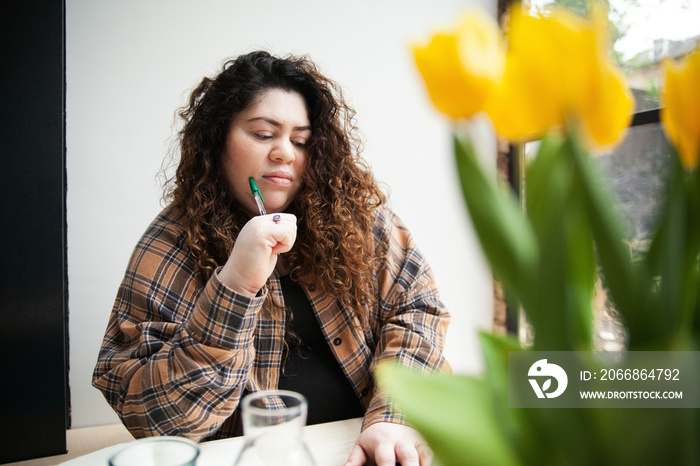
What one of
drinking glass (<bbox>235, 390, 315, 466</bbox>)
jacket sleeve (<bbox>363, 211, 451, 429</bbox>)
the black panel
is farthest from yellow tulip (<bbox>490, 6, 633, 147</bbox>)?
the black panel

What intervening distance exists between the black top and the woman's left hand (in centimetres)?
43

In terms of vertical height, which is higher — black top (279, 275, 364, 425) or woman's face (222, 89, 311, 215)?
woman's face (222, 89, 311, 215)

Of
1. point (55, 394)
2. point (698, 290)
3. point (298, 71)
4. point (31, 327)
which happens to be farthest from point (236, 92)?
point (698, 290)

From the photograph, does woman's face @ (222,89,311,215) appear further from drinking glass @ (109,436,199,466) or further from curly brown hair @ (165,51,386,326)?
drinking glass @ (109,436,199,466)

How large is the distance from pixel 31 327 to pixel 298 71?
105 centimetres

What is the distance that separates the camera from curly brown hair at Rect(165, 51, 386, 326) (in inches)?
45.8

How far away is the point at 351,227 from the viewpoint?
124cm

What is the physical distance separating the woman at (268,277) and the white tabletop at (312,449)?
0.35 feet

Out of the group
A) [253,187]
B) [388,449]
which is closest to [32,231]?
[253,187]

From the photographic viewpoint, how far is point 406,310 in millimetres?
1193

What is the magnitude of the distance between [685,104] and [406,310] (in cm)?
102

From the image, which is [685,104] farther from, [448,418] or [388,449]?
[388,449]

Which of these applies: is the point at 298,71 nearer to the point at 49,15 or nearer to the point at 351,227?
the point at 351,227

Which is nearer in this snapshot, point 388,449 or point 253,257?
point 388,449
